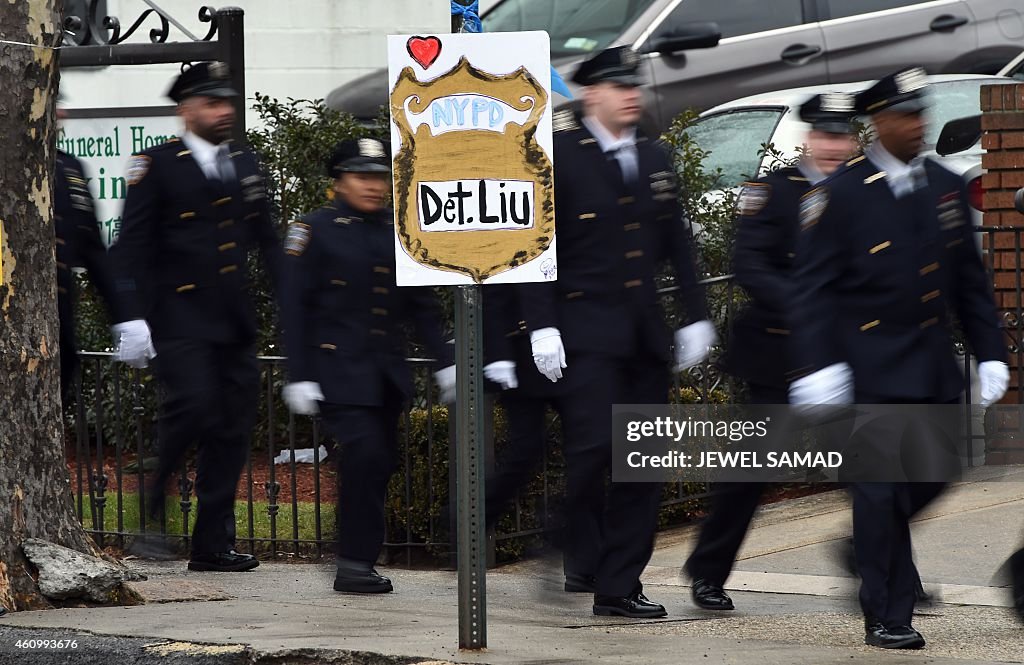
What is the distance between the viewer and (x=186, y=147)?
23.9 feet

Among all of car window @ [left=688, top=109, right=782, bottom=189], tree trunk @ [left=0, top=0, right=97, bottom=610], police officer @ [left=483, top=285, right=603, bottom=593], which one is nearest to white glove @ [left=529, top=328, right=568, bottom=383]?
police officer @ [left=483, top=285, right=603, bottom=593]

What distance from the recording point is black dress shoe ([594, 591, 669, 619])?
6.44 metres

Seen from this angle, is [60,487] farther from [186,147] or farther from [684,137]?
[684,137]

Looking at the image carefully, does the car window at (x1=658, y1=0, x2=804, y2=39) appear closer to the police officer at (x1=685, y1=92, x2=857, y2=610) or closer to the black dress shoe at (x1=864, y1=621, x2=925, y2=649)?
the police officer at (x1=685, y1=92, x2=857, y2=610)

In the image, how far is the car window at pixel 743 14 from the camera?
513 inches

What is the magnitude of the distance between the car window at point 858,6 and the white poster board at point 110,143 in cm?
582

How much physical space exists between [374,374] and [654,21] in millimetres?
6655

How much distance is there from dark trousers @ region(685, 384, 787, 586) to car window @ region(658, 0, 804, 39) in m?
6.80

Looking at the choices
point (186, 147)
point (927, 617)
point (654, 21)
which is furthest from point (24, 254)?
point (654, 21)

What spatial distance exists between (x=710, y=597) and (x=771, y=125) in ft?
17.1

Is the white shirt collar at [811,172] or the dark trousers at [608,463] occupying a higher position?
the white shirt collar at [811,172]

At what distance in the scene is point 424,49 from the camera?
5539mm

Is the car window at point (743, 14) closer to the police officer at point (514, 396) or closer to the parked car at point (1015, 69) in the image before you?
the parked car at point (1015, 69)

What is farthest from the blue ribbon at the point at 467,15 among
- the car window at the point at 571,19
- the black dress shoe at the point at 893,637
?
the car window at the point at 571,19
